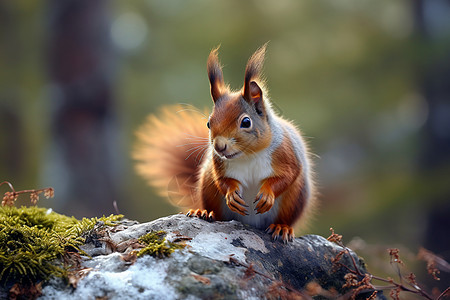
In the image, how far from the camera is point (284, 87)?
5344mm

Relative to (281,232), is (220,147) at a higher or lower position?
higher

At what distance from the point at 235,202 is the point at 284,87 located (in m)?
3.67

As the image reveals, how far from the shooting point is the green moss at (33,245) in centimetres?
135

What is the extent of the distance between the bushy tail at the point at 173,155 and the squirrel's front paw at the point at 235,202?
60cm

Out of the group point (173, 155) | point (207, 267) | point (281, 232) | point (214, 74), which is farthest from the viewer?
point (173, 155)

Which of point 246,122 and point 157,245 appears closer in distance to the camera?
point 157,245

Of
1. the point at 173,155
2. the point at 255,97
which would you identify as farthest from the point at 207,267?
the point at 173,155

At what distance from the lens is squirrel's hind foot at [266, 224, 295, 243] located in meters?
1.88

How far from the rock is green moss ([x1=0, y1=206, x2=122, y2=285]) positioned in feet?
0.20

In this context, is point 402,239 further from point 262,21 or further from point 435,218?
point 262,21

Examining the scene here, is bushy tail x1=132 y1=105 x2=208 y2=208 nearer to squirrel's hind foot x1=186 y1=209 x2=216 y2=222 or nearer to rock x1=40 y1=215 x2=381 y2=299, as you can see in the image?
squirrel's hind foot x1=186 y1=209 x2=216 y2=222

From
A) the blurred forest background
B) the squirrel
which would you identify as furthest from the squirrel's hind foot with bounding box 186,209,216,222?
the blurred forest background

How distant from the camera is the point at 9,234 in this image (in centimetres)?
152

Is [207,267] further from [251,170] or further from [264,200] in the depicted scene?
[251,170]
